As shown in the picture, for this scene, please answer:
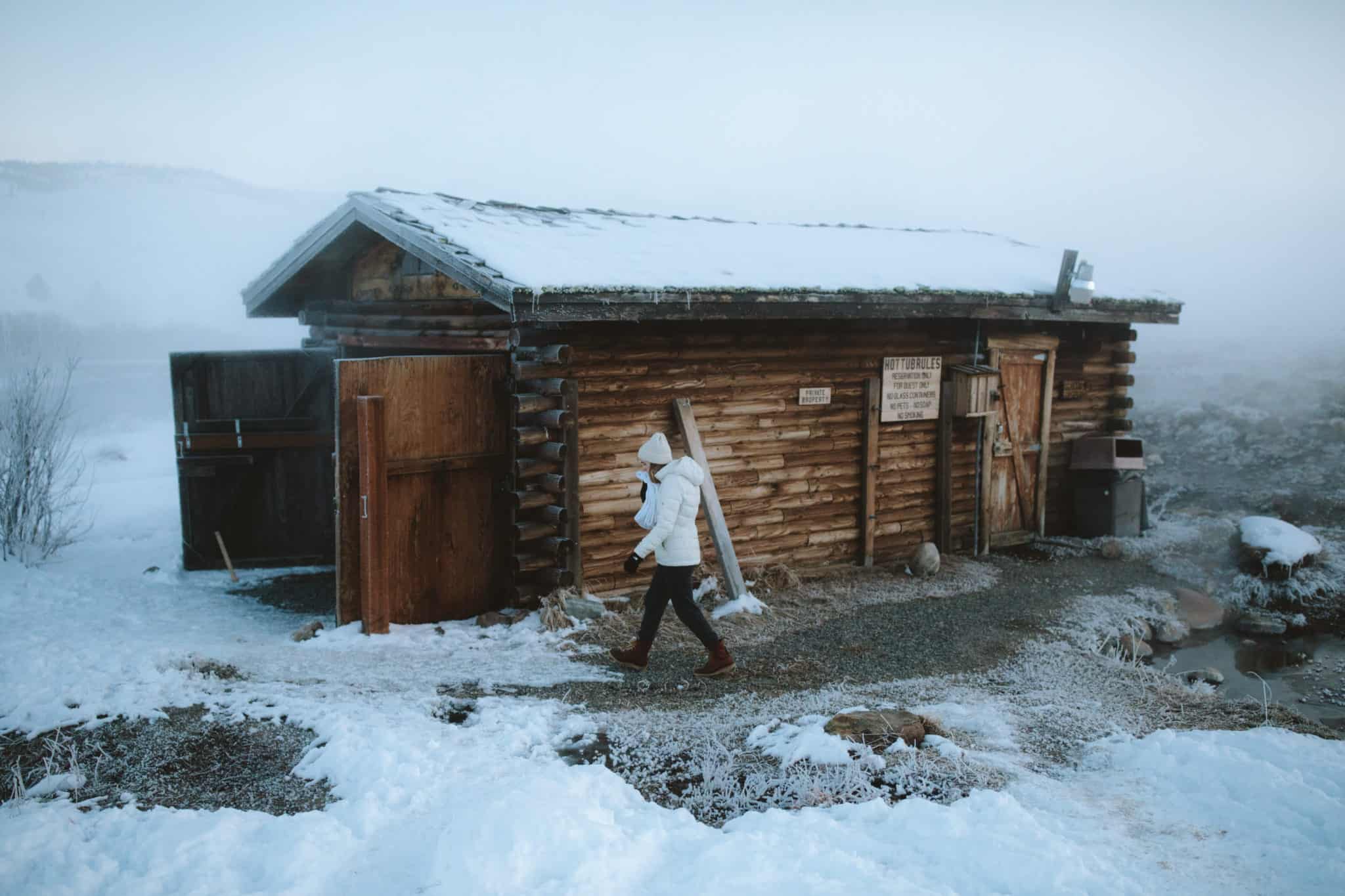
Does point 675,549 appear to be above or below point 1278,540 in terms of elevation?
above

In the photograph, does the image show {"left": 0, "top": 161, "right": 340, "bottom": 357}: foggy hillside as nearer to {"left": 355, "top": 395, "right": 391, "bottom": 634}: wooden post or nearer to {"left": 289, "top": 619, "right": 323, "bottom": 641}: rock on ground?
{"left": 289, "top": 619, "right": 323, "bottom": 641}: rock on ground

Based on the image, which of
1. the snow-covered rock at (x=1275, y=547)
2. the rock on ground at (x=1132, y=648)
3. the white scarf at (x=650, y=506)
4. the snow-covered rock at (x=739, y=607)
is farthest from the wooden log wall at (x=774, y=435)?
the snow-covered rock at (x=1275, y=547)

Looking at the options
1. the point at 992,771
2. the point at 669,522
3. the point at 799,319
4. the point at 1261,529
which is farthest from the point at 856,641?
the point at 1261,529

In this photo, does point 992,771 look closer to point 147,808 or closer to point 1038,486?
point 147,808

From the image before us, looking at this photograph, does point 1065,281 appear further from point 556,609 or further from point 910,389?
point 556,609

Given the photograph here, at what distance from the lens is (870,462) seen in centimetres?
1048

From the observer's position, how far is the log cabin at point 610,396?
309 inches

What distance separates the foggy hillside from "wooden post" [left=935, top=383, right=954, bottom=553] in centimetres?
4114

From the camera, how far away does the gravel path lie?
257 inches

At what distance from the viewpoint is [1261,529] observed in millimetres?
11250

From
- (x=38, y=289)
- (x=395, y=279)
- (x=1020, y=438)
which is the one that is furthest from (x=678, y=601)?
(x=38, y=289)

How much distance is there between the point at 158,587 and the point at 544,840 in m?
7.54

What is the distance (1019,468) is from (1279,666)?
3988 millimetres

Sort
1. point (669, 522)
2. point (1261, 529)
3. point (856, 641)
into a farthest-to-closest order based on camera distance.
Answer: point (1261, 529), point (856, 641), point (669, 522)
